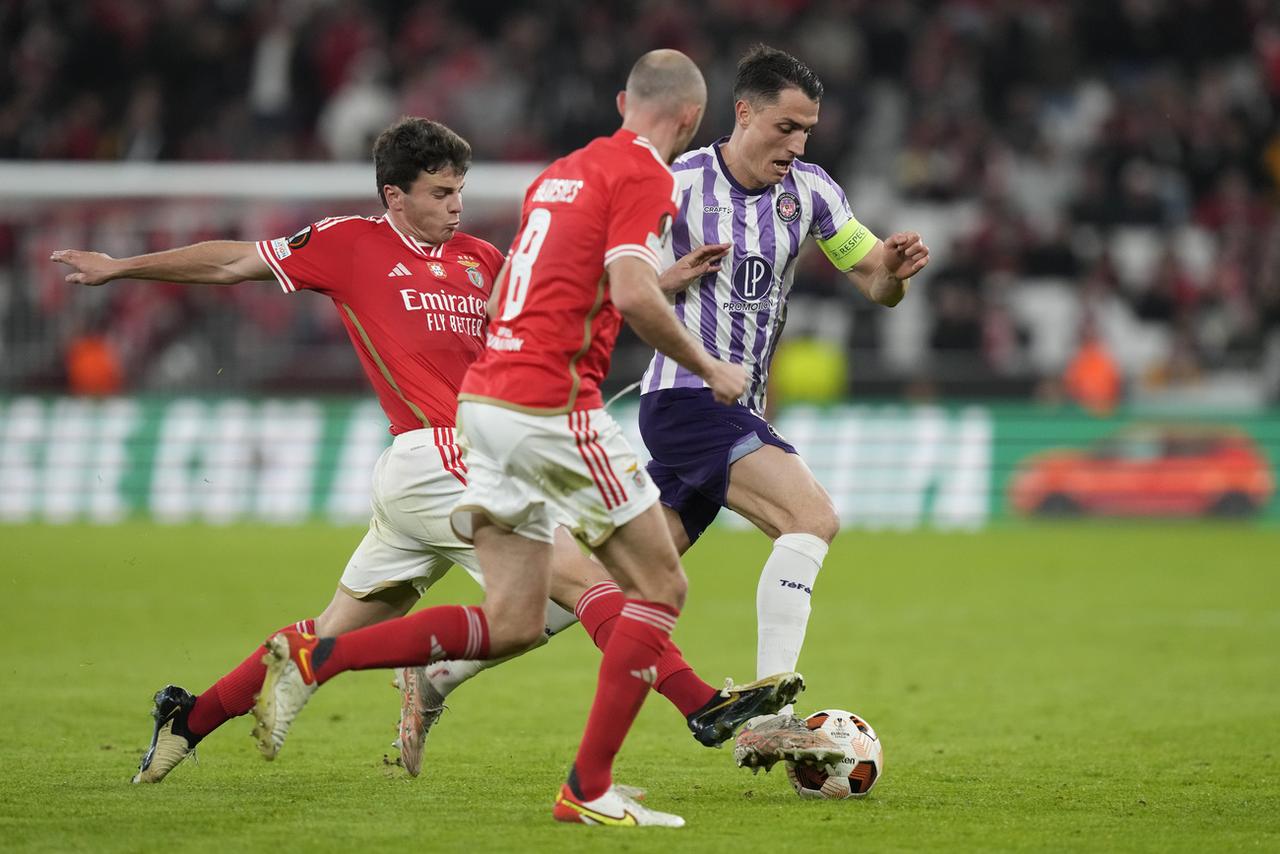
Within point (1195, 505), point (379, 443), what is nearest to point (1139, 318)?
point (1195, 505)

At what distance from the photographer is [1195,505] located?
18.6 m

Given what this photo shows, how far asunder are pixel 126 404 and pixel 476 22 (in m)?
8.86

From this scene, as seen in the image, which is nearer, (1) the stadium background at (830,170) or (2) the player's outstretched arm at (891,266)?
(2) the player's outstretched arm at (891,266)

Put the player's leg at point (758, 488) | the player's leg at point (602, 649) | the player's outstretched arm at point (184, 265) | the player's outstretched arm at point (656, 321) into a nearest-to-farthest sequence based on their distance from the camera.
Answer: the player's outstretched arm at point (656, 321) → the player's leg at point (602, 649) → the player's outstretched arm at point (184, 265) → the player's leg at point (758, 488)

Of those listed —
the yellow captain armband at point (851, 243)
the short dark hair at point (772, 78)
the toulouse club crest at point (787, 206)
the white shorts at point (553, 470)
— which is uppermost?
the short dark hair at point (772, 78)

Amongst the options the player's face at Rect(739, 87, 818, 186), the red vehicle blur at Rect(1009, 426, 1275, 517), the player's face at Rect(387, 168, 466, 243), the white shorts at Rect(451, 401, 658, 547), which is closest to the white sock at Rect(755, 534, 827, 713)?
the white shorts at Rect(451, 401, 658, 547)

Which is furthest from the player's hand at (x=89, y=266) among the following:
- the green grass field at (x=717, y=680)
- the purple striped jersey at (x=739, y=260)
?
the purple striped jersey at (x=739, y=260)

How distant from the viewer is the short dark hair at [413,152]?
6746mm

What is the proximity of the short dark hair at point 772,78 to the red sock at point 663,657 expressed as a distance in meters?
1.99

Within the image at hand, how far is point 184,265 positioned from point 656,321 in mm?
1969

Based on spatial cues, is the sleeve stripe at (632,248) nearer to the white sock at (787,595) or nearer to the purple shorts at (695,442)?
the purple shorts at (695,442)

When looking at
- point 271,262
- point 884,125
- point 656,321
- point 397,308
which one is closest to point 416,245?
point 397,308

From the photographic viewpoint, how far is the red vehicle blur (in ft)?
60.5

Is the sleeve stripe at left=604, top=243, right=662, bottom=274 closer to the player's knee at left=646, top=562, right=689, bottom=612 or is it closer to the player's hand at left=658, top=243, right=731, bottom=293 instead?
the player's knee at left=646, top=562, right=689, bottom=612
